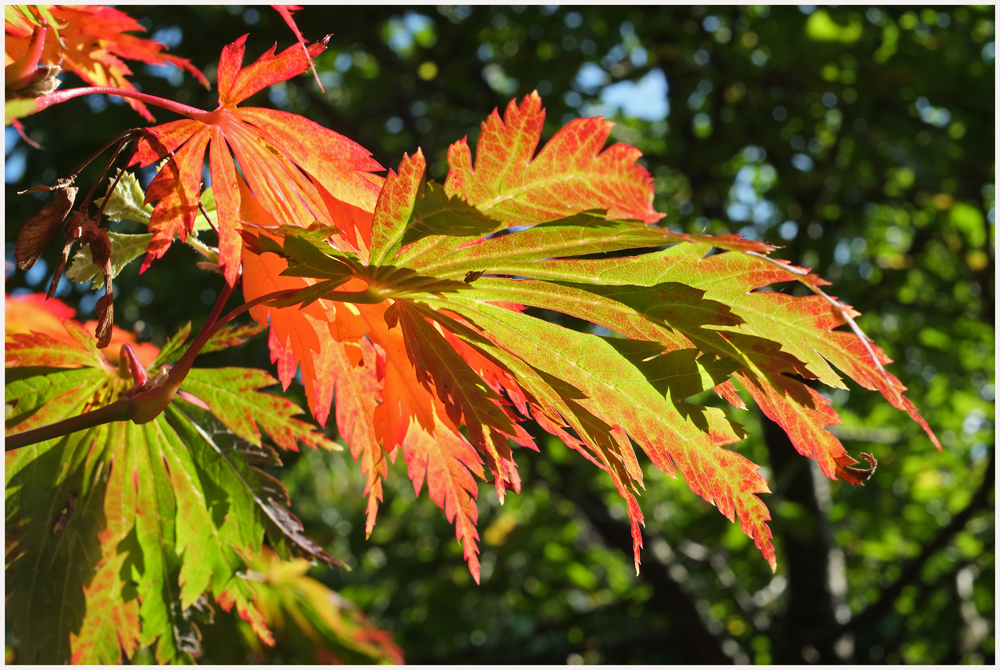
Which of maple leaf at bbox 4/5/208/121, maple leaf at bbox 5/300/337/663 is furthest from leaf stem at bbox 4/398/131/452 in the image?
maple leaf at bbox 4/5/208/121

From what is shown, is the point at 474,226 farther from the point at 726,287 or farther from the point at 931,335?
the point at 931,335

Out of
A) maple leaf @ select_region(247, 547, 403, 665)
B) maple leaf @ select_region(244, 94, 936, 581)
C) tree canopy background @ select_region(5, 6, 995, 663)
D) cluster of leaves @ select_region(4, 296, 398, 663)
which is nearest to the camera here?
maple leaf @ select_region(244, 94, 936, 581)

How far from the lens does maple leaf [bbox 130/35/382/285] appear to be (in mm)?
564

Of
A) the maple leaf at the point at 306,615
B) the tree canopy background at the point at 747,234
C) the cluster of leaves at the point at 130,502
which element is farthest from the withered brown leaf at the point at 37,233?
the tree canopy background at the point at 747,234

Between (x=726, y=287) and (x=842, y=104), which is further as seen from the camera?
(x=842, y=104)

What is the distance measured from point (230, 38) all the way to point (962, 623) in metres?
3.34

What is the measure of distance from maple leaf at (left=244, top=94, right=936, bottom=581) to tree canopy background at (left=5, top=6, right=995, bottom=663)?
161cm

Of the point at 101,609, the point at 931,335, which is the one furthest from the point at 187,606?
the point at 931,335

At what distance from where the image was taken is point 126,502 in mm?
853

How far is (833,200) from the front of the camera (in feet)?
9.41

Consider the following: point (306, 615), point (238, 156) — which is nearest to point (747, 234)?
point (306, 615)

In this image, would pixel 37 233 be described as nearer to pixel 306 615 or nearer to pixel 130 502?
pixel 130 502

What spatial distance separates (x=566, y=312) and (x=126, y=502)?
583 mm

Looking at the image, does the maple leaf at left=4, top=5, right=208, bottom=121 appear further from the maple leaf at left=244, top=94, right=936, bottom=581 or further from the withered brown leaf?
the maple leaf at left=244, top=94, right=936, bottom=581
